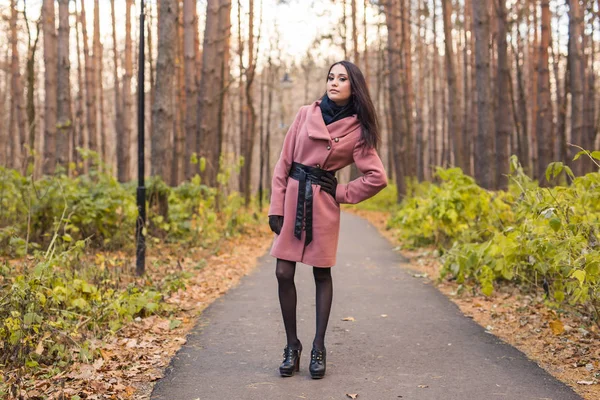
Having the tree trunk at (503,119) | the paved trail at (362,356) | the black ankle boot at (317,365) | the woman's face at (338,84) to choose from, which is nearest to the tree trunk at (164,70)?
the paved trail at (362,356)

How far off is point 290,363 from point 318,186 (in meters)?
1.21

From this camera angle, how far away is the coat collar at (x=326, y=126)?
4.40 m

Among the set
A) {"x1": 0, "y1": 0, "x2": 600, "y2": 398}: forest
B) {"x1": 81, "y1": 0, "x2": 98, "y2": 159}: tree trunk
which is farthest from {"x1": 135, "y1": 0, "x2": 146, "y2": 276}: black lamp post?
{"x1": 81, "y1": 0, "x2": 98, "y2": 159}: tree trunk

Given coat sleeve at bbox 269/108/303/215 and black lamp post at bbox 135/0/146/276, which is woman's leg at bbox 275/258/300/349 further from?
black lamp post at bbox 135/0/146/276

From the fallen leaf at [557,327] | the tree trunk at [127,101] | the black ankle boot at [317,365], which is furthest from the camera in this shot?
the tree trunk at [127,101]

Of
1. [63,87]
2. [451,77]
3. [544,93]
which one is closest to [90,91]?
[63,87]

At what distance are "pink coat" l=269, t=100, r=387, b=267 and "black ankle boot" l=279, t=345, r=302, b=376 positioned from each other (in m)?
0.63

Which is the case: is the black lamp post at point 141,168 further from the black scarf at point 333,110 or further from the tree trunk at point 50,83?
the tree trunk at point 50,83

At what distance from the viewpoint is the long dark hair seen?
4.46 m

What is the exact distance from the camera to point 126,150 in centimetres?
2502

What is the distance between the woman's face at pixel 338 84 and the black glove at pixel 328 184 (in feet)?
1.79

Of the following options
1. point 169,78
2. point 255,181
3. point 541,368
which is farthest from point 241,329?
point 255,181

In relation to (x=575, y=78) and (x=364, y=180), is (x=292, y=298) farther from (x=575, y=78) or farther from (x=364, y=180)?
(x=575, y=78)

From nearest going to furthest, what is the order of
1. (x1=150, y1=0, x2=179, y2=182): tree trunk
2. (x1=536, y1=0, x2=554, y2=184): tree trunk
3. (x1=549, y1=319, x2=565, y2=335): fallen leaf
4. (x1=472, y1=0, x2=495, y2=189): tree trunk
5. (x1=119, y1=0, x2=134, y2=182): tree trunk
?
(x1=549, y1=319, x2=565, y2=335): fallen leaf → (x1=150, y1=0, x2=179, y2=182): tree trunk → (x1=472, y1=0, x2=495, y2=189): tree trunk → (x1=536, y1=0, x2=554, y2=184): tree trunk → (x1=119, y1=0, x2=134, y2=182): tree trunk
